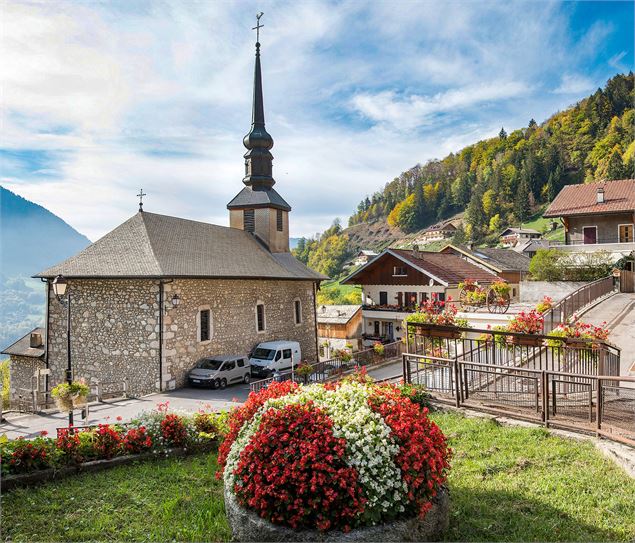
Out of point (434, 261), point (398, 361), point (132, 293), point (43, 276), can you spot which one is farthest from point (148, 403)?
point (434, 261)

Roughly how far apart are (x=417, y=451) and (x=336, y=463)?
0.73 meters

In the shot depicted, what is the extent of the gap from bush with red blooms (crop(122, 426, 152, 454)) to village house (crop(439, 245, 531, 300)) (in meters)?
30.9

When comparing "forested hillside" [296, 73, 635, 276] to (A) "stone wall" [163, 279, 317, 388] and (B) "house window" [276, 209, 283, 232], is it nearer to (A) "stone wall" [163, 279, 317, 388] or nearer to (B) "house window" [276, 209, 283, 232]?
(B) "house window" [276, 209, 283, 232]

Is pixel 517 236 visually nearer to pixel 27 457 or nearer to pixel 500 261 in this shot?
pixel 500 261

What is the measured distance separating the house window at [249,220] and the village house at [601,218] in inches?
646

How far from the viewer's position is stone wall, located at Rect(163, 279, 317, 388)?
17.0 meters

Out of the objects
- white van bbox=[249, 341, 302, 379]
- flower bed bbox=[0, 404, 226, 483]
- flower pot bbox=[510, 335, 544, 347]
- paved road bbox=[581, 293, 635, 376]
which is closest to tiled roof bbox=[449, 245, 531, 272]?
paved road bbox=[581, 293, 635, 376]

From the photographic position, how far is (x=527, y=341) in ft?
28.3

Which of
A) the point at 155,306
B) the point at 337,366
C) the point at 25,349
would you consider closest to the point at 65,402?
the point at 155,306

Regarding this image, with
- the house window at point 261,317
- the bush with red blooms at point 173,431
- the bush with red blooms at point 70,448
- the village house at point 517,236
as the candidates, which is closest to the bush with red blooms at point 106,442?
the bush with red blooms at point 70,448

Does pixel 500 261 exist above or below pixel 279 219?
below

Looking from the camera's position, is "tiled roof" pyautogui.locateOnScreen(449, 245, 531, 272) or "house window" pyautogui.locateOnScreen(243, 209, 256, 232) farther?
"tiled roof" pyautogui.locateOnScreen(449, 245, 531, 272)

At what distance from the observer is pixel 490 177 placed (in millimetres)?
107062

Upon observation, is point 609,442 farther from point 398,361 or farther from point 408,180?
point 408,180
